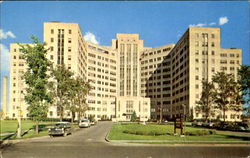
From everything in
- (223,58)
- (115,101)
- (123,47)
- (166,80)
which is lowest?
(115,101)

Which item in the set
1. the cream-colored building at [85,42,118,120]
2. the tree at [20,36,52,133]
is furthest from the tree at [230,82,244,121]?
the cream-colored building at [85,42,118,120]

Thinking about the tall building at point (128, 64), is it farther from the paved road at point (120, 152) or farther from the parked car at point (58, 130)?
the paved road at point (120, 152)

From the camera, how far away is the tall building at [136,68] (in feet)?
347

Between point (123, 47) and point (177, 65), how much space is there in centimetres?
4086

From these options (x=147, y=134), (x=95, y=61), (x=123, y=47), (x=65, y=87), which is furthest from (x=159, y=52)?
(x=147, y=134)

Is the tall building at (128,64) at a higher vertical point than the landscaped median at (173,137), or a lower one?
higher

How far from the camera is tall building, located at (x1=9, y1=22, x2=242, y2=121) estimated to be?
105750mm

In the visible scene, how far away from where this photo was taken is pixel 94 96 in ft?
454

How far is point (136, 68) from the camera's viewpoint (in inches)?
6019

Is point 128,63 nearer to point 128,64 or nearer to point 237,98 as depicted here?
point 128,64

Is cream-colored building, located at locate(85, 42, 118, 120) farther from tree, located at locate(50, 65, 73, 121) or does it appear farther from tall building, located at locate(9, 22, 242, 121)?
tree, located at locate(50, 65, 73, 121)

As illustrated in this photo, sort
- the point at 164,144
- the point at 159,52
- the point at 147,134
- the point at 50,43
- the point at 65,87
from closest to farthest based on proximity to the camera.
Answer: the point at 164,144
the point at 147,134
the point at 65,87
the point at 50,43
the point at 159,52

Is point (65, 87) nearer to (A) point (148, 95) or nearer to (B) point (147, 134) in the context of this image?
(B) point (147, 134)

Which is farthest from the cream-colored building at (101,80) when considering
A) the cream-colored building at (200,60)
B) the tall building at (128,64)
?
the cream-colored building at (200,60)
